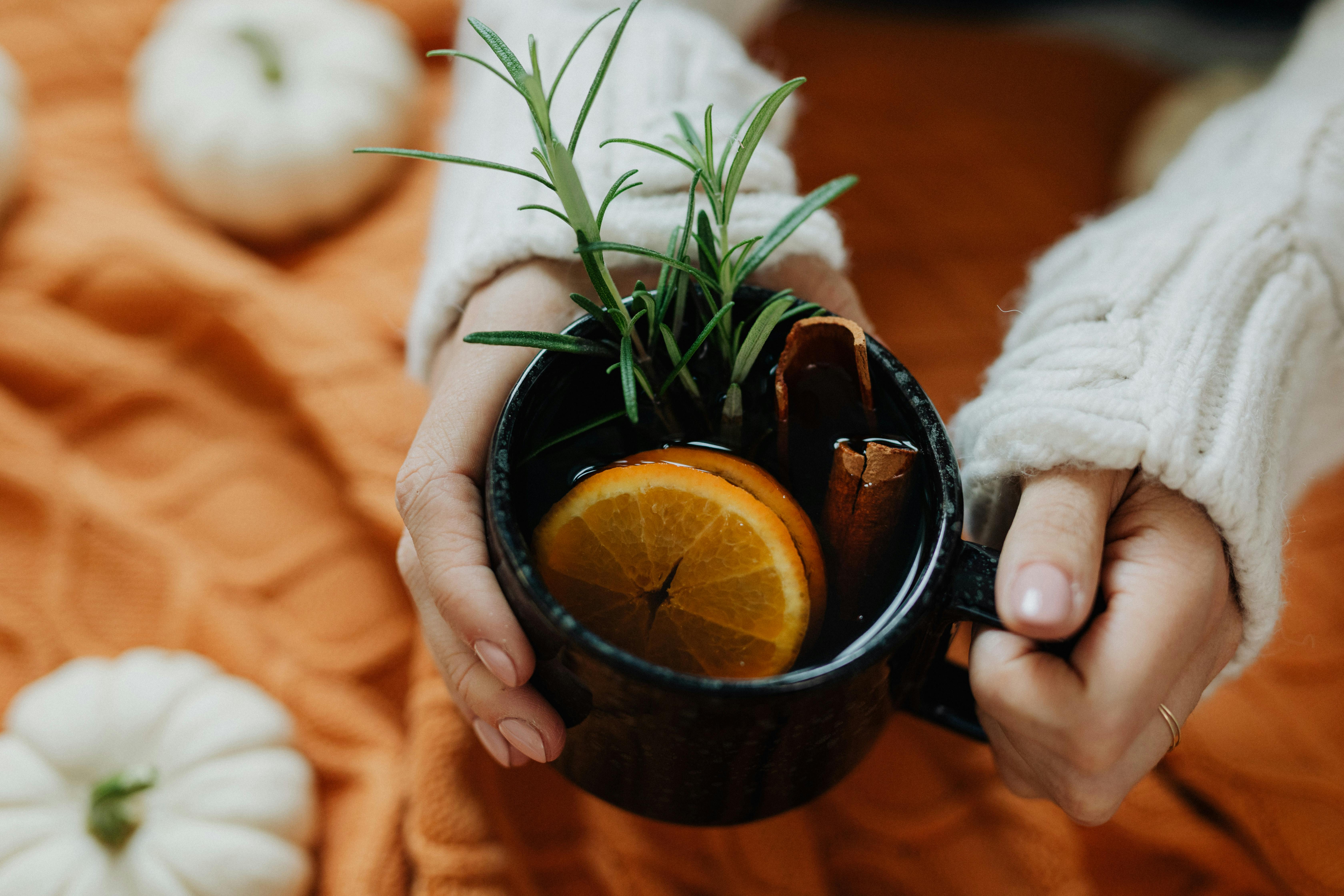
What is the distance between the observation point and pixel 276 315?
81 centimetres

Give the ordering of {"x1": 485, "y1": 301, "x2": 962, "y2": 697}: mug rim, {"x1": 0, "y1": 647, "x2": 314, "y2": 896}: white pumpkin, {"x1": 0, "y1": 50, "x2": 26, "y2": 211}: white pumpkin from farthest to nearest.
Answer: {"x1": 0, "y1": 50, "x2": 26, "y2": 211}: white pumpkin → {"x1": 0, "y1": 647, "x2": 314, "y2": 896}: white pumpkin → {"x1": 485, "y1": 301, "x2": 962, "y2": 697}: mug rim

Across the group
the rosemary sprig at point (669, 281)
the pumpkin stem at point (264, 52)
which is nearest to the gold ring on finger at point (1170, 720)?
the rosemary sprig at point (669, 281)

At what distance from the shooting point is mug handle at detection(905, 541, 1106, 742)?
399mm

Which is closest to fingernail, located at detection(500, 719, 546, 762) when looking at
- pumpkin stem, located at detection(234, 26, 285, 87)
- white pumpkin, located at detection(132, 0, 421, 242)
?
white pumpkin, located at detection(132, 0, 421, 242)

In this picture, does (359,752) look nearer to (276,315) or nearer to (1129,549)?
(276,315)

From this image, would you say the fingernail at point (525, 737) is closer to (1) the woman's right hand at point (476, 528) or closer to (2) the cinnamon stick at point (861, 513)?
(1) the woman's right hand at point (476, 528)

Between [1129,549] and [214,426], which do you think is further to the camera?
[214,426]

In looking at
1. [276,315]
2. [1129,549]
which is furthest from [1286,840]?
[276,315]

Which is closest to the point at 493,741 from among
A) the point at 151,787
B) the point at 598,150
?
the point at 151,787

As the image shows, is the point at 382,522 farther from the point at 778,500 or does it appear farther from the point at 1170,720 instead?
the point at 1170,720

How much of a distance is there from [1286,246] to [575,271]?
47cm

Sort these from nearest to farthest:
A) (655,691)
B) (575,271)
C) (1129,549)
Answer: (655,691)
(1129,549)
(575,271)

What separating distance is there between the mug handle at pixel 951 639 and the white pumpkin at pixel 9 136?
0.92 metres

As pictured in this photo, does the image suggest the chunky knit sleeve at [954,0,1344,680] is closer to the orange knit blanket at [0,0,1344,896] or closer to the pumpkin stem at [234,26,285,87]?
the orange knit blanket at [0,0,1344,896]
